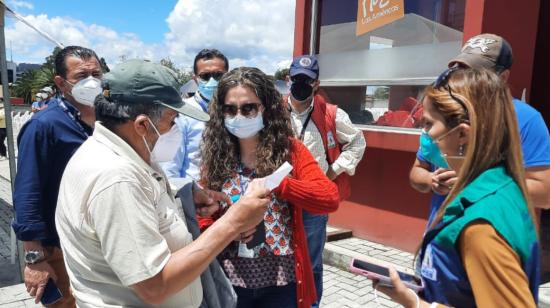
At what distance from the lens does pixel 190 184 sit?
1769 millimetres

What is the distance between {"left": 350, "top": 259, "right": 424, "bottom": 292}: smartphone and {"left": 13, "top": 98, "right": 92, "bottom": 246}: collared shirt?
1870 mm

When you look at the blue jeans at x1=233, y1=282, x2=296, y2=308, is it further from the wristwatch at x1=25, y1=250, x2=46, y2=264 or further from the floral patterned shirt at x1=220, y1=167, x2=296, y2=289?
the wristwatch at x1=25, y1=250, x2=46, y2=264

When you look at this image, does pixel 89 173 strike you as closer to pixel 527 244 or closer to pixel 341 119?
pixel 527 244

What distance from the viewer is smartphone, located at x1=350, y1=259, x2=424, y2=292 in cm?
129

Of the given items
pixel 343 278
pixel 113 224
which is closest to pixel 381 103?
pixel 343 278

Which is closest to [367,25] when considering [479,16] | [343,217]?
[479,16]

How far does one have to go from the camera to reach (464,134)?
1249 millimetres

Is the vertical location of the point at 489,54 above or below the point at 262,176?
above

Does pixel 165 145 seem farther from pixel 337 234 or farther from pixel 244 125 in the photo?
pixel 337 234

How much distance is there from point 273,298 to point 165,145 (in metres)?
0.98

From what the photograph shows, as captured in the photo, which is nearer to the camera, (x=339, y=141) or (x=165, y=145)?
(x=165, y=145)

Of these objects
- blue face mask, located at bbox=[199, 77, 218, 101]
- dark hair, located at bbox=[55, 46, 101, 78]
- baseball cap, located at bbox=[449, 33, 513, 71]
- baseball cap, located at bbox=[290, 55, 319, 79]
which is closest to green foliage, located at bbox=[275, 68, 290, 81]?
baseball cap, located at bbox=[290, 55, 319, 79]

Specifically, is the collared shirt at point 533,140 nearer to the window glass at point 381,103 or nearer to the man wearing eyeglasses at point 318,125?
the man wearing eyeglasses at point 318,125

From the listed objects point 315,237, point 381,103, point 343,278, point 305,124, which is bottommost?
point 343,278
